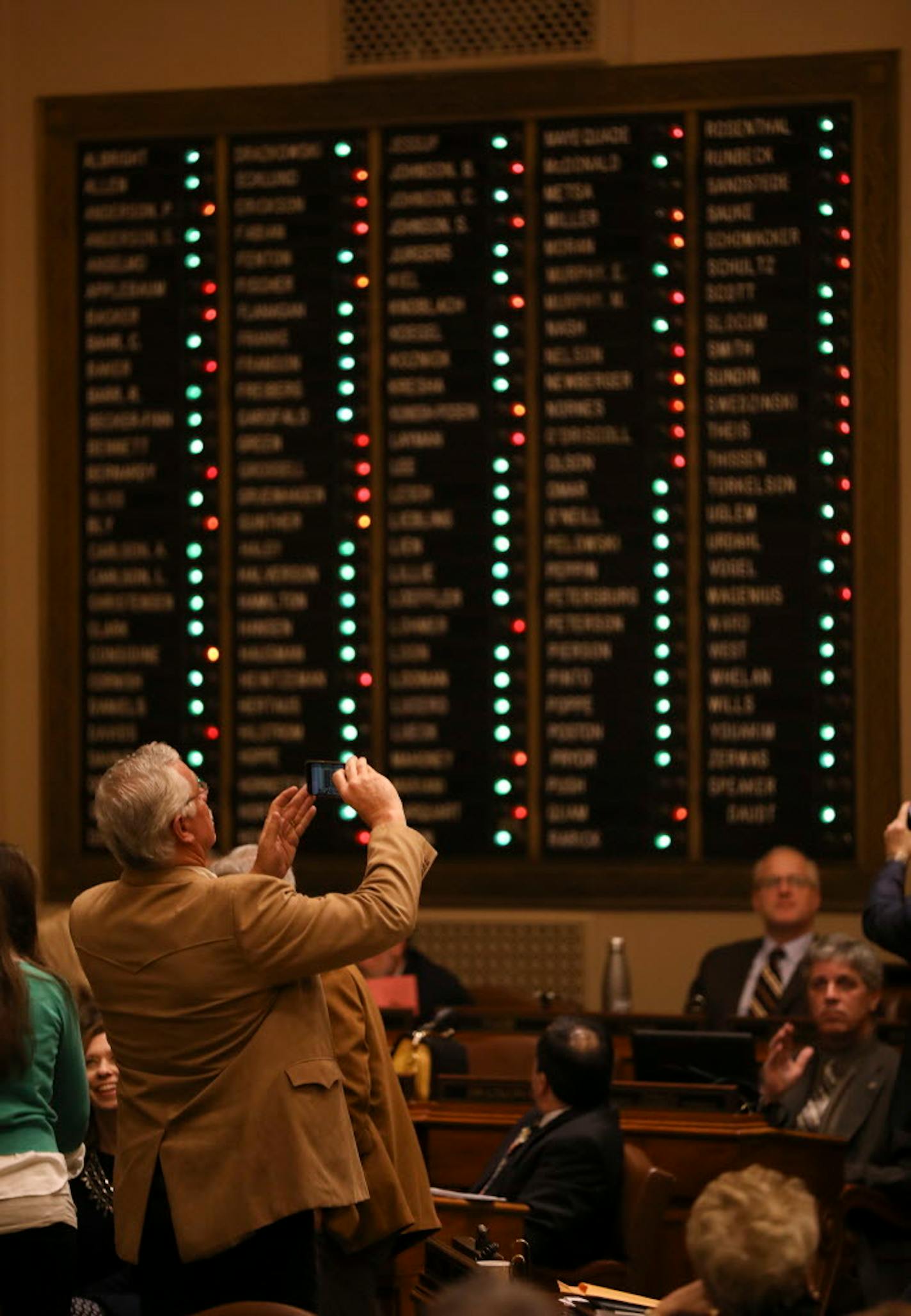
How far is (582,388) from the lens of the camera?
6.72m

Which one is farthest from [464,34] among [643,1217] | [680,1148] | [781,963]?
[643,1217]

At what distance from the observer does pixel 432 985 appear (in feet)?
20.8

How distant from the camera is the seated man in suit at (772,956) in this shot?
6.07 metres

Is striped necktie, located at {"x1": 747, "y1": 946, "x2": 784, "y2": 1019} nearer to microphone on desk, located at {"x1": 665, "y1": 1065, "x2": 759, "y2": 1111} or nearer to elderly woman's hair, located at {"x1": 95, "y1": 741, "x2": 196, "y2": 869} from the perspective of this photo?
microphone on desk, located at {"x1": 665, "y1": 1065, "x2": 759, "y2": 1111}

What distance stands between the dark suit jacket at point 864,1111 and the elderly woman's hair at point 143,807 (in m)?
2.34

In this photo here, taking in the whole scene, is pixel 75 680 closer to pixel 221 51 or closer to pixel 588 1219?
pixel 221 51

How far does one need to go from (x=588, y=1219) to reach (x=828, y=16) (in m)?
4.25

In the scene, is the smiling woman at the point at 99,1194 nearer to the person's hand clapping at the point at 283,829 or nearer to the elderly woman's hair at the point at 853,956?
the person's hand clapping at the point at 283,829

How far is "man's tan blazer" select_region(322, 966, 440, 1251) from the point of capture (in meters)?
3.32

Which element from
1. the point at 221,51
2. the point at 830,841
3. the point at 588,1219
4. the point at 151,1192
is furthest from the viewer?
the point at 221,51

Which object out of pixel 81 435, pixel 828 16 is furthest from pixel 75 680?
pixel 828 16

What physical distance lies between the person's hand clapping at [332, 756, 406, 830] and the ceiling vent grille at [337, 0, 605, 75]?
14.1ft

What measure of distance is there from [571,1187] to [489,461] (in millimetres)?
3215

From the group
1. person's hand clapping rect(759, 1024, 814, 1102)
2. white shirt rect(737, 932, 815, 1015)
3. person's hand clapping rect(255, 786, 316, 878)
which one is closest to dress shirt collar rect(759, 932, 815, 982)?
white shirt rect(737, 932, 815, 1015)
